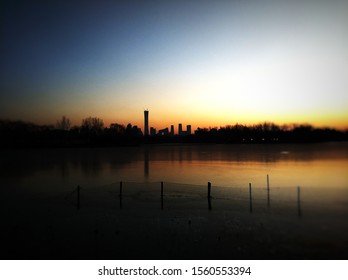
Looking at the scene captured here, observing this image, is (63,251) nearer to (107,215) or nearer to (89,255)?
(89,255)

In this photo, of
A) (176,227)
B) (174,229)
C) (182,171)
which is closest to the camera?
(174,229)

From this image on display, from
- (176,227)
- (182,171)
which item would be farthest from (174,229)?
(182,171)

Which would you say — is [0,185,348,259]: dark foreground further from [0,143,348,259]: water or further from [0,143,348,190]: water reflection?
[0,143,348,190]: water reflection

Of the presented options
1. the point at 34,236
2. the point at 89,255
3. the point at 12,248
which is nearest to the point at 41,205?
the point at 34,236

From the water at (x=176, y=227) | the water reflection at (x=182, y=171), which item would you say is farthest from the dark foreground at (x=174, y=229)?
the water reflection at (x=182, y=171)

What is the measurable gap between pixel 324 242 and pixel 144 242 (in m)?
7.97

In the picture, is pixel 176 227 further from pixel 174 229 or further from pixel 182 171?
pixel 182 171

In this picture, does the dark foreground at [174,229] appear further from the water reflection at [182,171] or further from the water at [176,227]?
the water reflection at [182,171]

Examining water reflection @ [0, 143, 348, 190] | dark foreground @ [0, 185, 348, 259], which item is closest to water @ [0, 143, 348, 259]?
dark foreground @ [0, 185, 348, 259]

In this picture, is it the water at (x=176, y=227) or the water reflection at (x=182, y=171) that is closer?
the water at (x=176, y=227)

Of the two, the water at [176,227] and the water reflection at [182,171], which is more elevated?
the water at [176,227]

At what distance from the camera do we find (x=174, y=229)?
1427cm

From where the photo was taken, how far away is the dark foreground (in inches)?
449

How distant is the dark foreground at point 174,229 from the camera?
11.4 metres
